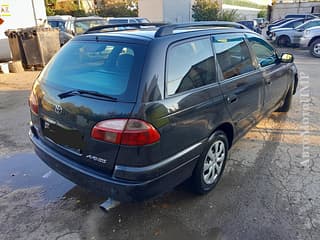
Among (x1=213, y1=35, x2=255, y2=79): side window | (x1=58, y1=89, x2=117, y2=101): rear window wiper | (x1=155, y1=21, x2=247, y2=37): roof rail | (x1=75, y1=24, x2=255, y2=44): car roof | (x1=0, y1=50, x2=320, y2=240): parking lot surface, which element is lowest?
(x1=0, y1=50, x2=320, y2=240): parking lot surface

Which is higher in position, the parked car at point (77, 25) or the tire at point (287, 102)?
the parked car at point (77, 25)

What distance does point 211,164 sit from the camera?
2785mm

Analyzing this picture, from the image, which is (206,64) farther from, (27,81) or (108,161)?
(27,81)

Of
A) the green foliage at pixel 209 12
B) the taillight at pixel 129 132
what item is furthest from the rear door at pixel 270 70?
the green foliage at pixel 209 12

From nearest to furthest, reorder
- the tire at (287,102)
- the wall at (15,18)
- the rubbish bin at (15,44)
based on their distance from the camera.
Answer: the tire at (287,102) < the rubbish bin at (15,44) < the wall at (15,18)

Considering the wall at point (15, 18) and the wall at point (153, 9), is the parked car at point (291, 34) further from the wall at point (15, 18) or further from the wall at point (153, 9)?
the wall at point (153, 9)

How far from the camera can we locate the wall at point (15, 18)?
980cm

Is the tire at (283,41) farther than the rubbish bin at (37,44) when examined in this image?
Yes

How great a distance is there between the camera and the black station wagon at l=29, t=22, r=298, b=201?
2.01 meters

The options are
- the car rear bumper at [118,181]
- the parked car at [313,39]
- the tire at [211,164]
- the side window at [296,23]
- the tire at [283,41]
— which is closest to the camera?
the car rear bumper at [118,181]

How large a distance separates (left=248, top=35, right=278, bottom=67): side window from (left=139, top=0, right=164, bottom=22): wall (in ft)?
86.2

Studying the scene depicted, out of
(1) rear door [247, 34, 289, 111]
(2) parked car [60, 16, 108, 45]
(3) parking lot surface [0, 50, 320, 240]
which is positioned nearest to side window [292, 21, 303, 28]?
(2) parked car [60, 16, 108, 45]

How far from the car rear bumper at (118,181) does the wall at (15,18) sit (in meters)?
9.35

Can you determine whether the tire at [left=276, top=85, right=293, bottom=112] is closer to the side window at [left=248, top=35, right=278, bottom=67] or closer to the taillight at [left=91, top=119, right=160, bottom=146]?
the side window at [left=248, top=35, right=278, bottom=67]
